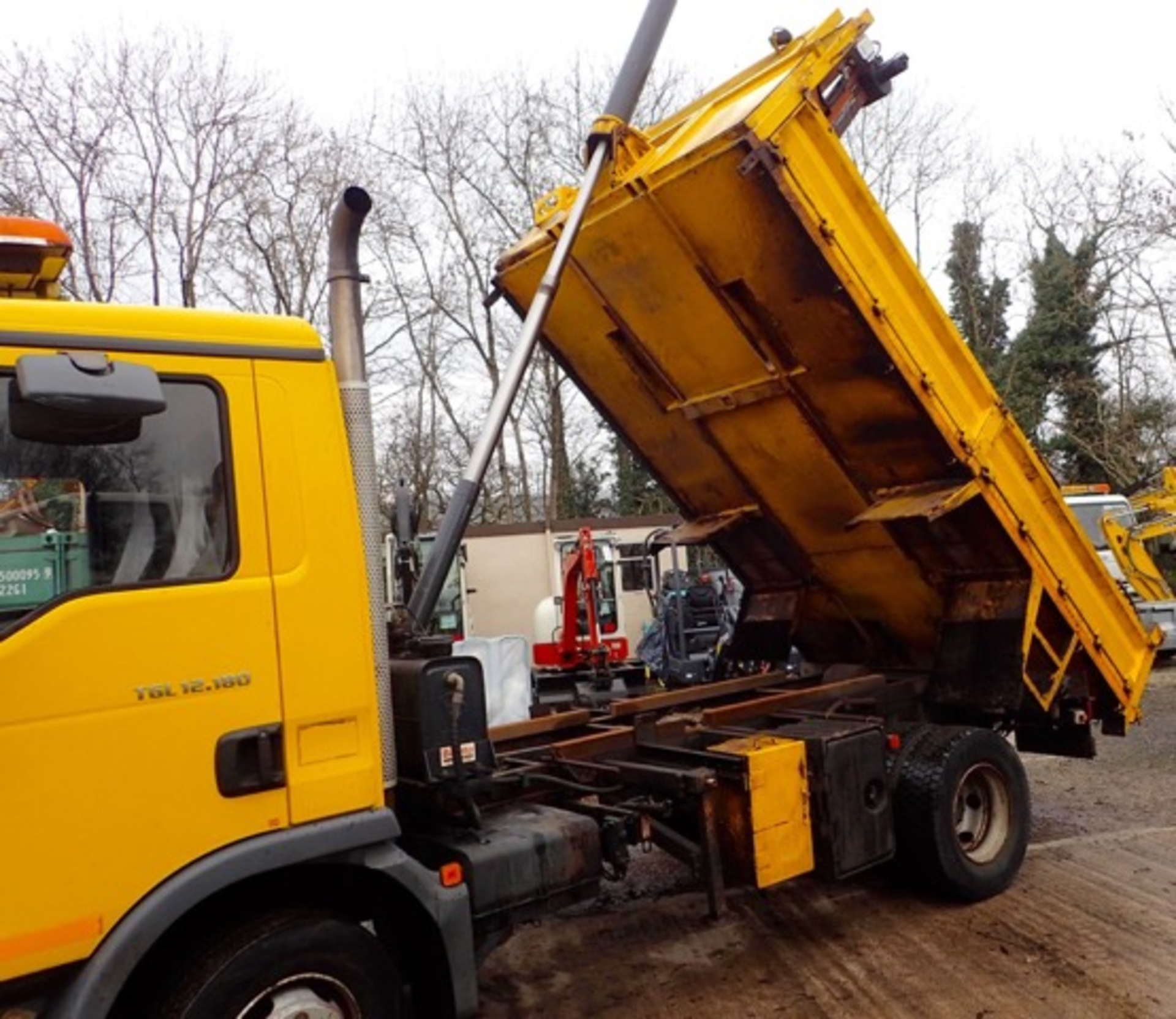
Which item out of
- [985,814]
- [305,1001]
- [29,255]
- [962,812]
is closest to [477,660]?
[305,1001]

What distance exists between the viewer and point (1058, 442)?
28.5 meters

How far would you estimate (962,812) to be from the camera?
5.11 metres

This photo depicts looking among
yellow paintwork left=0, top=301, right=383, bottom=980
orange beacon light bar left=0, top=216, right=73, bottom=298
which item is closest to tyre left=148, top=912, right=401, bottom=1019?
yellow paintwork left=0, top=301, right=383, bottom=980

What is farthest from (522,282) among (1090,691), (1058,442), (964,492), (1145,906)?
(1058,442)

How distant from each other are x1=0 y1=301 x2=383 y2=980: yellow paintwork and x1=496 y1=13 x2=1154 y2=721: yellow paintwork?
2081 mm

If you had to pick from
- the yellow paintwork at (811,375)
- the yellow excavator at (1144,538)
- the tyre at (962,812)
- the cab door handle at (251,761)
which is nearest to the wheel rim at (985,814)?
the tyre at (962,812)

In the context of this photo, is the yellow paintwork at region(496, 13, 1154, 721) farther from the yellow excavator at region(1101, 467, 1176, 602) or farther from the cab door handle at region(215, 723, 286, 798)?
the yellow excavator at region(1101, 467, 1176, 602)

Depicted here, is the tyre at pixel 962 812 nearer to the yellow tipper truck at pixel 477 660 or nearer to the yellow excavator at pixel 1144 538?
the yellow tipper truck at pixel 477 660

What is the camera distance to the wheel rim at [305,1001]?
2732mm

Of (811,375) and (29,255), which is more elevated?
(29,255)

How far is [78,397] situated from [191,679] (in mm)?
779

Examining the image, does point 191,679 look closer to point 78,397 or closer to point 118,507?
point 118,507

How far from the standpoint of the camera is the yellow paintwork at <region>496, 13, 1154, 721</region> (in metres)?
4.33

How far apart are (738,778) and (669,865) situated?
196 cm
